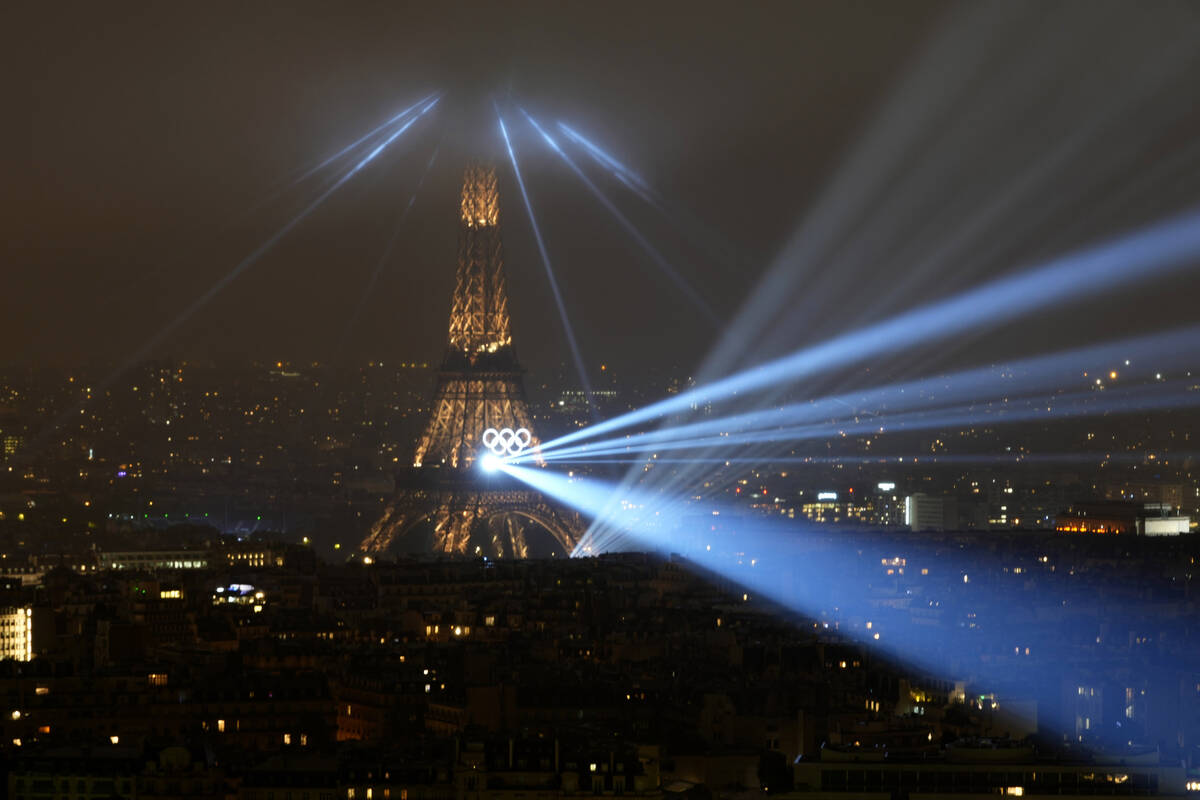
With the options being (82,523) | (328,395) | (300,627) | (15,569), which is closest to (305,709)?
(300,627)

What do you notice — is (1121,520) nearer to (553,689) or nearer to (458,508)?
(458,508)

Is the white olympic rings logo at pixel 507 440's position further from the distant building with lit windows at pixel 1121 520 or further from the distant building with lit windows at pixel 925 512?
the distant building with lit windows at pixel 925 512

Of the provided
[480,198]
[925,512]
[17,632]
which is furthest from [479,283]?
[925,512]

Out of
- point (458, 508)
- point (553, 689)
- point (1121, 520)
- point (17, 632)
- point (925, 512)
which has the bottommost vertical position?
point (553, 689)

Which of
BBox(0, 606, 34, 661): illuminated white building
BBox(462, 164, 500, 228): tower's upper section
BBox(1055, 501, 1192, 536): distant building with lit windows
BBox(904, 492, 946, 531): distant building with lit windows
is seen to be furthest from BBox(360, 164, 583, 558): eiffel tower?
BBox(904, 492, 946, 531): distant building with lit windows

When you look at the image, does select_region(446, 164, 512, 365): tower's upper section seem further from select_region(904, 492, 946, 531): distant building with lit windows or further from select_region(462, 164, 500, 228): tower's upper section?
select_region(904, 492, 946, 531): distant building with lit windows

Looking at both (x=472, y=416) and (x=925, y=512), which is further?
(x=925, y=512)
